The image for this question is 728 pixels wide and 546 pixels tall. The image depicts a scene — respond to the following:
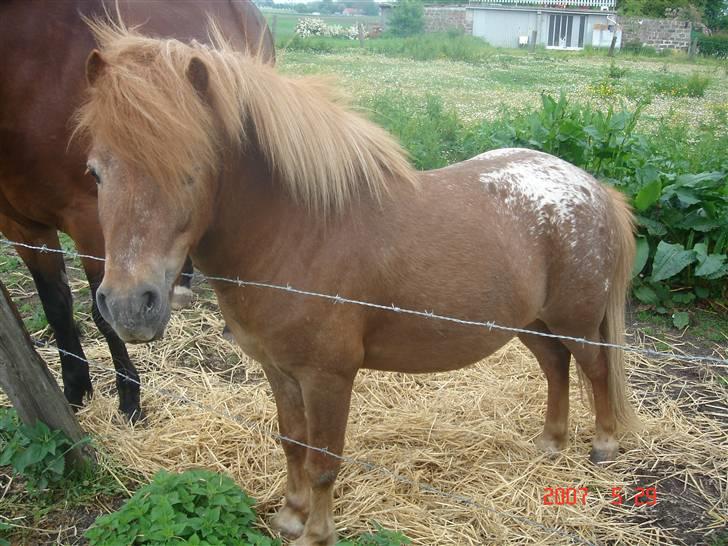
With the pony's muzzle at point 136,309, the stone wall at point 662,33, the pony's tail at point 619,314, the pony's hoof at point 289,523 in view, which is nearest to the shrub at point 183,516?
the pony's hoof at point 289,523

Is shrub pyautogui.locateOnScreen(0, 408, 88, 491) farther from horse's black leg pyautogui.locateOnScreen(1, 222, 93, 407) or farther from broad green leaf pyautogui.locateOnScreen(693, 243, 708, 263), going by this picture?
broad green leaf pyautogui.locateOnScreen(693, 243, 708, 263)

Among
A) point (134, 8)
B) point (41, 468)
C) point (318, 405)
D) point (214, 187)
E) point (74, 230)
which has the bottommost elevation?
point (41, 468)

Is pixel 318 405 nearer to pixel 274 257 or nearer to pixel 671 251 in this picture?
pixel 274 257

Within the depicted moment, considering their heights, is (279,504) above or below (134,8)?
below

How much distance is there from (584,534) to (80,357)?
2745mm

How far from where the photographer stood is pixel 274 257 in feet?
7.07

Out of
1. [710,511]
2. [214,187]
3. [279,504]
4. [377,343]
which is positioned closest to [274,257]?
[214,187]

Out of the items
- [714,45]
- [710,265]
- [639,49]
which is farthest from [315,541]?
[714,45]

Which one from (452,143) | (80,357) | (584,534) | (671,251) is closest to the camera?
(584,534)

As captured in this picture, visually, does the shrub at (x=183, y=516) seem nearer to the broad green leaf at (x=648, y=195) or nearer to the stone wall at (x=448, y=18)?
the broad green leaf at (x=648, y=195)

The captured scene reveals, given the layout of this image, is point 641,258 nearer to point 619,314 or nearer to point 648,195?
point 648,195

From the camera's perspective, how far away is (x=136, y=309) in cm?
172

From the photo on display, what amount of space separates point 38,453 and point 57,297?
0.99 m
